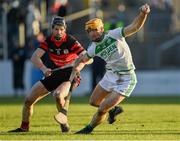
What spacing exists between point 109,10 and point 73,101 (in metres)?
6.64

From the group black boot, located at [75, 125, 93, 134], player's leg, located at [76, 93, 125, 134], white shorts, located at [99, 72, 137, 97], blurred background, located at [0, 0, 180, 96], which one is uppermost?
blurred background, located at [0, 0, 180, 96]

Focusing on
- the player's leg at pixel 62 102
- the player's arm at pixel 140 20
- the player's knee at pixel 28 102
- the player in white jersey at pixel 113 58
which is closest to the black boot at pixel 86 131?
the player in white jersey at pixel 113 58

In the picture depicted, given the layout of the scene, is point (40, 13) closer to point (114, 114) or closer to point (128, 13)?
point (128, 13)

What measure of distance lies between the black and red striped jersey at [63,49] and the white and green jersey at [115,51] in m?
0.64

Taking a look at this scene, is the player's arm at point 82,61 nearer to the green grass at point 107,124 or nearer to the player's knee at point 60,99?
the player's knee at point 60,99

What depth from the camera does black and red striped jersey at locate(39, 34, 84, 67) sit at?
51.0ft

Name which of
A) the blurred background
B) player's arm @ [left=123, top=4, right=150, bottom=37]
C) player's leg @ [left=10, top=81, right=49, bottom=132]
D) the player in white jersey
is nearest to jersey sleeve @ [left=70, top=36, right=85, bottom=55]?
the player in white jersey

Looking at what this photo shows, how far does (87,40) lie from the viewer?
32.5 metres

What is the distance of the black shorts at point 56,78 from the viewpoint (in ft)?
51.3

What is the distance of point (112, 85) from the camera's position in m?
15.2

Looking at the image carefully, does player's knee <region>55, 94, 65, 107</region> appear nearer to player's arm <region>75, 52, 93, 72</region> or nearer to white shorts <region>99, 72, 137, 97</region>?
player's arm <region>75, 52, 93, 72</region>

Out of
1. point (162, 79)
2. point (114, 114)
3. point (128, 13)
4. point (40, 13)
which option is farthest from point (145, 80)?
point (114, 114)

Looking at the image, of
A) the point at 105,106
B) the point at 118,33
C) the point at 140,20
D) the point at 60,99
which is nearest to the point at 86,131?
the point at 105,106

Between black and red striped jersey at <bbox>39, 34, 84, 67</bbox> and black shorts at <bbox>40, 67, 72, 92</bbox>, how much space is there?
19cm
